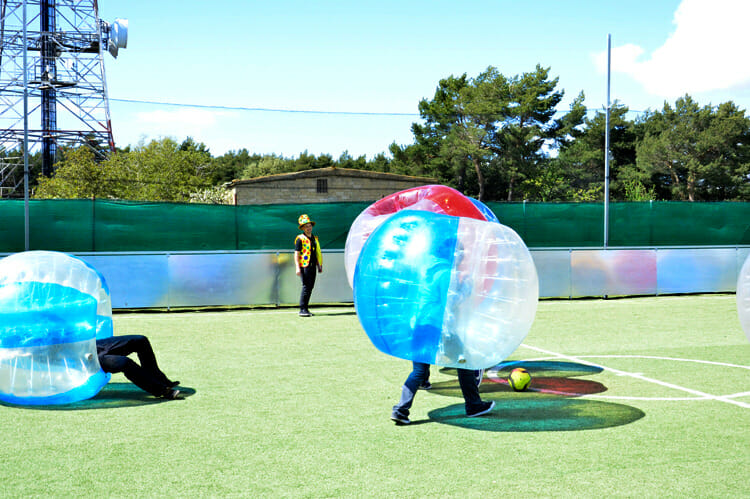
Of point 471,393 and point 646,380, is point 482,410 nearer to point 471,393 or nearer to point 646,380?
point 471,393

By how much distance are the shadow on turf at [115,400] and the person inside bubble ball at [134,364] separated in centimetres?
13

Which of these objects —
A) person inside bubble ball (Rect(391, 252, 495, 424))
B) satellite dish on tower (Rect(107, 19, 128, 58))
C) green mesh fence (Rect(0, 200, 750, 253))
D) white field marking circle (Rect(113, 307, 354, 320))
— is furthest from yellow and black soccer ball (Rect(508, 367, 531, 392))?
satellite dish on tower (Rect(107, 19, 128, 58))

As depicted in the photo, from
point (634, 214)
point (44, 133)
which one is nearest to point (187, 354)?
point (634, 214)

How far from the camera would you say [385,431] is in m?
6.12

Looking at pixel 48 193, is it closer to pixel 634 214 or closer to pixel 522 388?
pixel 634 214

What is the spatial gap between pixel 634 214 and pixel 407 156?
44.3 metres

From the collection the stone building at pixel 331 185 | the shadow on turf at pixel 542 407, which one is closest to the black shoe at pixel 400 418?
the shadow on turf at pixel 542 407

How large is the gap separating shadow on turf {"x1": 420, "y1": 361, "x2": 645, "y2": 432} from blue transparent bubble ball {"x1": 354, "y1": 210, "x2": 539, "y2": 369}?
0.70 m

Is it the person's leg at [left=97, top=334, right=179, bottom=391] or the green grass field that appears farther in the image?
the person's leg at [left=97, top=334, right=179, bottom=391]

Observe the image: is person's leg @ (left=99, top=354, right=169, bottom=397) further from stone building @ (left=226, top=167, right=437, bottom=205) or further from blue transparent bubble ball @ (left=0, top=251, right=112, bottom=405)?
stone building @ (left=226, top=167, right=437, bottom=205)

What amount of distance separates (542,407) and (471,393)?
875 mm

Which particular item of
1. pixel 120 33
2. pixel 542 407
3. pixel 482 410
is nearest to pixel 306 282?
pixel 542 407

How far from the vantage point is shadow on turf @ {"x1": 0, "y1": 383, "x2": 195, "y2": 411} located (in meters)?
7.02

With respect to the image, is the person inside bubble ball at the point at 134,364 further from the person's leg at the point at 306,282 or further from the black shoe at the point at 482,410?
the person's leg at the point at 306,282
